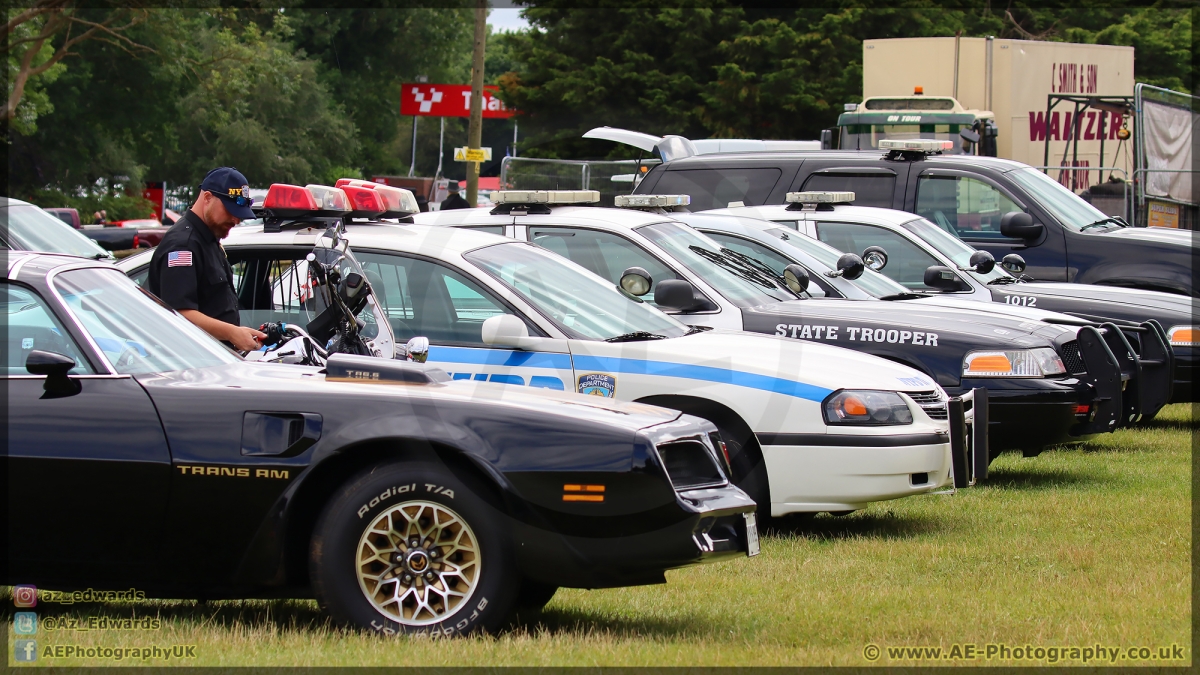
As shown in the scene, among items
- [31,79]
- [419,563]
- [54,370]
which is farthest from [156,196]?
[419,563]

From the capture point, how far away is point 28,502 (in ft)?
14.7

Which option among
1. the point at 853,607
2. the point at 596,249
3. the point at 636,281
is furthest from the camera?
the point at 596,249

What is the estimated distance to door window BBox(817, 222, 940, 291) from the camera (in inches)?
401

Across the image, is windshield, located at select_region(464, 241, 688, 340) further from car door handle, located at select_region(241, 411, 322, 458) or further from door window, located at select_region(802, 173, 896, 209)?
door window, located at select_region(802, 173, 896, 209)

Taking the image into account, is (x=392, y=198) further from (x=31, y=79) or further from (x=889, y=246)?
(x=31, y=79)

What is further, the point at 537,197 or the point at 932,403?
the point at 537,197

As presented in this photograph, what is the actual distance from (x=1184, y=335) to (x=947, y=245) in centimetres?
179

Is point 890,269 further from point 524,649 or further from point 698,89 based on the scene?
point 698,89

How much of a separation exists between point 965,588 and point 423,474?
2406 mm

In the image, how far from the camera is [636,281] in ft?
24.9

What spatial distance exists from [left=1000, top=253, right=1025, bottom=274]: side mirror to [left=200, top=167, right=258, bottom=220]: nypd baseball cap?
21.4 feet

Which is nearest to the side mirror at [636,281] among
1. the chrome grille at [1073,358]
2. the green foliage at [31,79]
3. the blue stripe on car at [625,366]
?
the blue stripe on car at [625,366]

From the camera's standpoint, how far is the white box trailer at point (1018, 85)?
780 inches

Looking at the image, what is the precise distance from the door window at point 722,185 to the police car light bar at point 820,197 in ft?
5.44
